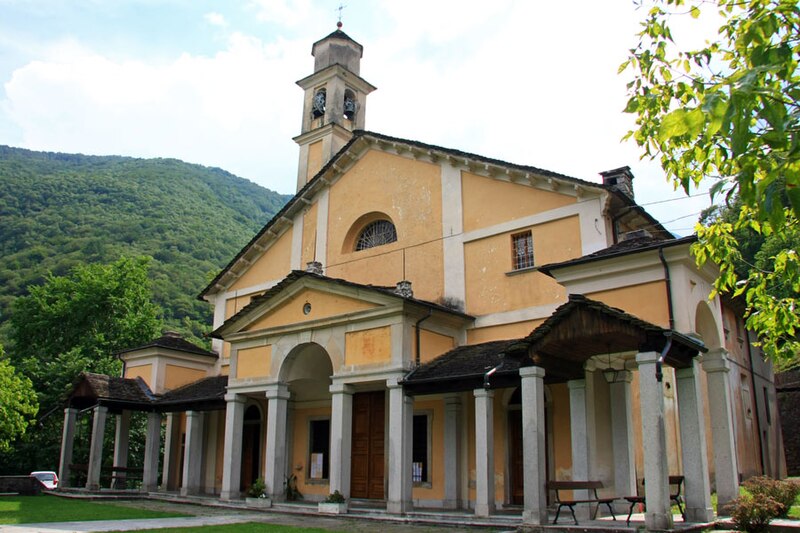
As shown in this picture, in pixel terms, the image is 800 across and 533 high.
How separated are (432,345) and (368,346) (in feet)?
5.23

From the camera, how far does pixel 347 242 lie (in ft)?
70.6

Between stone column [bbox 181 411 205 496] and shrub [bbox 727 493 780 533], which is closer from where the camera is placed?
shrub [bbox 727 493 780 533]

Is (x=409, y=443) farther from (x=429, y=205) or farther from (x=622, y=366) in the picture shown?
(x=429, y=205)

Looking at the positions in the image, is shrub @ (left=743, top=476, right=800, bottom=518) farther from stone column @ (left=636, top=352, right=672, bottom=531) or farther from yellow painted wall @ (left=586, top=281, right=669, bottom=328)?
yellow painted wall @ (left=586, top=281, right=669, bottom=328)

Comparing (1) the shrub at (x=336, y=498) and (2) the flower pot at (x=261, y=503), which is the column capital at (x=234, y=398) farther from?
(1) the shrub at (x=336, y=498)

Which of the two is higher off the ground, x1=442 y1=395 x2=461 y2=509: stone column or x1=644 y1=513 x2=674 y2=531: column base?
x1=442 y1=395 x2=461 y2=509: stone column

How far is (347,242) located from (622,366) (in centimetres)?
1011

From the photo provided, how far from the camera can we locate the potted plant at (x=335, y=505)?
15.9 m

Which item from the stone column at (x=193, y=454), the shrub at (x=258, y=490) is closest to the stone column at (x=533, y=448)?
the shrub at (x=258, y=490)

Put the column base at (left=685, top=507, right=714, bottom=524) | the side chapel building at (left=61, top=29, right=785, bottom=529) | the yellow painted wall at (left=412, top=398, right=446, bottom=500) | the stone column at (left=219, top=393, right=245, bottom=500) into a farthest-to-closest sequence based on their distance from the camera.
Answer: the stone column at (left=219, top=393, right=245, bottom=500)
the yellow painted wall at (left=412, top=398, right=446, bottom=500)
the side chapel building at (left=61, top=29, right=785, bottom=529)
the column base at (left=685, top=507, right=714, bottom=524)

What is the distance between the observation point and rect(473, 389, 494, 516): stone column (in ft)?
45.2

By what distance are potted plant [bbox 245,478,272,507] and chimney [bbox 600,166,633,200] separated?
40.2 ft

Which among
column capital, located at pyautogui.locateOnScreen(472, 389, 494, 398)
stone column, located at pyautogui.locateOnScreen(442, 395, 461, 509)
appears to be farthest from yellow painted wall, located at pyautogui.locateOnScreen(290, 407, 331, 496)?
column capital, located at pyautogui.locateOnScreen(472, 389, 494, 398)

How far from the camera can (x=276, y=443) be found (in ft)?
59.6
